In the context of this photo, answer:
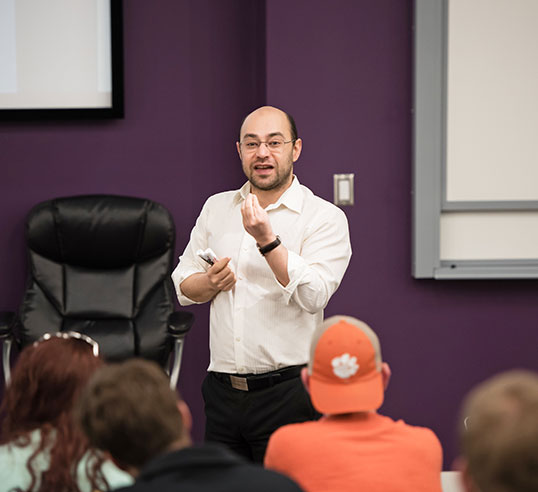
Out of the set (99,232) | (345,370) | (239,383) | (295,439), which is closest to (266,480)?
(295,439)

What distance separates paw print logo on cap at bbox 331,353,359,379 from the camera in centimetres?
147

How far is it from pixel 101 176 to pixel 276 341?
1408 mm

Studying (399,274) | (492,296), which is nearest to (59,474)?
(399,274)

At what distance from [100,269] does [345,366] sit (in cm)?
166

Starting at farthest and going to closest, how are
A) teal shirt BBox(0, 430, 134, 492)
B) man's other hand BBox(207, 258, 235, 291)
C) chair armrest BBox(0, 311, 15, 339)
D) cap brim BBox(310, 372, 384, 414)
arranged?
chair armrest BBox(0, 311, 15, 339)
man's other hand BBox(207, 258, 235, 291)
cap brim BBox(310, 372, 384, 414)
teal shirt BBox(0, 430, 134, 492)

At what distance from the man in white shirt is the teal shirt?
31.4 inches

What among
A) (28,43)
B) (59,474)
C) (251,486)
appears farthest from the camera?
(28,43)

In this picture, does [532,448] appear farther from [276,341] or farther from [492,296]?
[492,296]

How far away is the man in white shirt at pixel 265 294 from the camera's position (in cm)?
210

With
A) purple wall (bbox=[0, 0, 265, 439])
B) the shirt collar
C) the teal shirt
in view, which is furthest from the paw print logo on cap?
purple wall (bbox=[0, 0, 265, 439])

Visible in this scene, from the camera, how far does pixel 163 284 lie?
9.43ft

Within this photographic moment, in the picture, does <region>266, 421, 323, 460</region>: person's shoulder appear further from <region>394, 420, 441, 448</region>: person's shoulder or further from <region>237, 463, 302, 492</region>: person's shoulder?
<region>237, 463, 302, 492</region>: person's shoulder

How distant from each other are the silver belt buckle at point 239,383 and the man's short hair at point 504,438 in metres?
1.29

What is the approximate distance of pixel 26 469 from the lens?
4.32 feet
